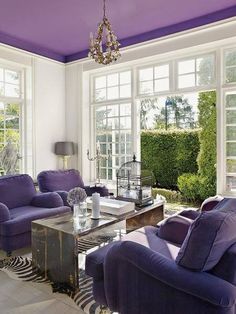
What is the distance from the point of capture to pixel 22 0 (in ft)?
11.6

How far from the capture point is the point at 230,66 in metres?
4.19

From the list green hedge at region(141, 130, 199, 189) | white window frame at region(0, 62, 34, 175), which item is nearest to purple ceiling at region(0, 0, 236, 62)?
white window frame at region(0, 62, 34, 175)

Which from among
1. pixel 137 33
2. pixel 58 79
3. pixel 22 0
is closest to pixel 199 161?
pixel 137 33

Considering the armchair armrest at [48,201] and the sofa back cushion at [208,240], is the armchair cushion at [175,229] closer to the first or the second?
the sofa back cushion at [208,240]

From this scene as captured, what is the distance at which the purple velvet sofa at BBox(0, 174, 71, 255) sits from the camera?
3.11 m

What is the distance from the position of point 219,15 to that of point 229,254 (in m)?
3.62

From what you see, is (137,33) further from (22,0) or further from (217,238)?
(217,238)

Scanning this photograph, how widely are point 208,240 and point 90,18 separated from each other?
12.0 feet

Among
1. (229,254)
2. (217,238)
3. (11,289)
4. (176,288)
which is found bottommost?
(11,289)

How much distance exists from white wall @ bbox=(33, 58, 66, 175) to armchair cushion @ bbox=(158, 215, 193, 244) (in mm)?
3473

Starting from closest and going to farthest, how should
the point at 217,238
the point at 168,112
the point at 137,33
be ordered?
the point at 217,238 < the point at 137,33 < the point at 168,112

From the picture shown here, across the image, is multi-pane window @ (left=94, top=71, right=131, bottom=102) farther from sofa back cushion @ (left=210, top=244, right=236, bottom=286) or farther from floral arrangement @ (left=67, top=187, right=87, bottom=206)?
sofa back cushion @ (left=210, top=244, right=236, bottom=286)

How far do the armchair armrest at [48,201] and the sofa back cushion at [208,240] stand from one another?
8.01 feet

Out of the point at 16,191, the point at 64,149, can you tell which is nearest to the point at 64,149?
the point at 64,149
